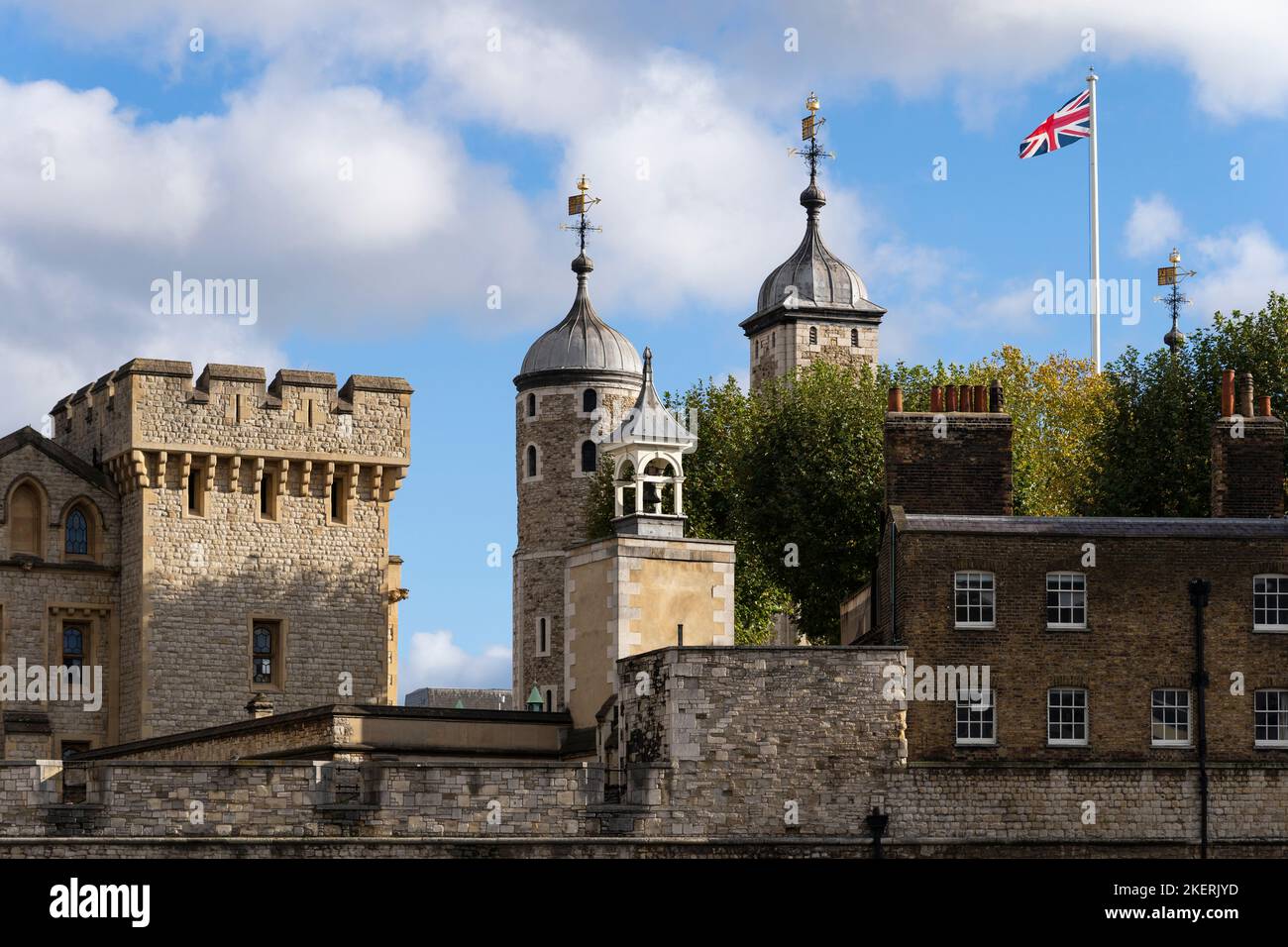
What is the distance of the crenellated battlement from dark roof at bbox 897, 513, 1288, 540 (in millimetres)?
20590

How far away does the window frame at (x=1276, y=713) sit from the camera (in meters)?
48.0

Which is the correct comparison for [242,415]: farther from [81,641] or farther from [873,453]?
[873,453]

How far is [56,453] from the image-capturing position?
63656 millimetres

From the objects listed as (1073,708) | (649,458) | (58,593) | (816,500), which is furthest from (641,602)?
(816,500)

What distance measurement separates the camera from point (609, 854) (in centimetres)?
4681

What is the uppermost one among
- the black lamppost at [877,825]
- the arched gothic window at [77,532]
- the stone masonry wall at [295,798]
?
the arched gothic window at [77,532]

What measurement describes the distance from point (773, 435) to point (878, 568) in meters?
20.3

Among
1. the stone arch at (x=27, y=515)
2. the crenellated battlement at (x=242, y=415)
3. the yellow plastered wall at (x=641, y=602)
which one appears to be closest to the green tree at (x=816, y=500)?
the crenellated battlement at (x=242, y=415)

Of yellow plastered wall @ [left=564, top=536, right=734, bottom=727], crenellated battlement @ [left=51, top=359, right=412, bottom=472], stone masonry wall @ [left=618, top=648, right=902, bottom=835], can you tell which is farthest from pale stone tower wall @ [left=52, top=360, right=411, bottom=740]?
stone masonry wall @ [left=618, top=648, right=902, bottom=835]

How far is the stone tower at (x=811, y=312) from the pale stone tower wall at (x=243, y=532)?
107ft

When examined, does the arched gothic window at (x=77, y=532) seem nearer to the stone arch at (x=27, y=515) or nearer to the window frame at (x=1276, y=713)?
the stone arch at (x=27, y=515)

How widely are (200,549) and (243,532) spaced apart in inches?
47.8

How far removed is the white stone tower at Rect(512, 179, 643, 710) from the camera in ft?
298
